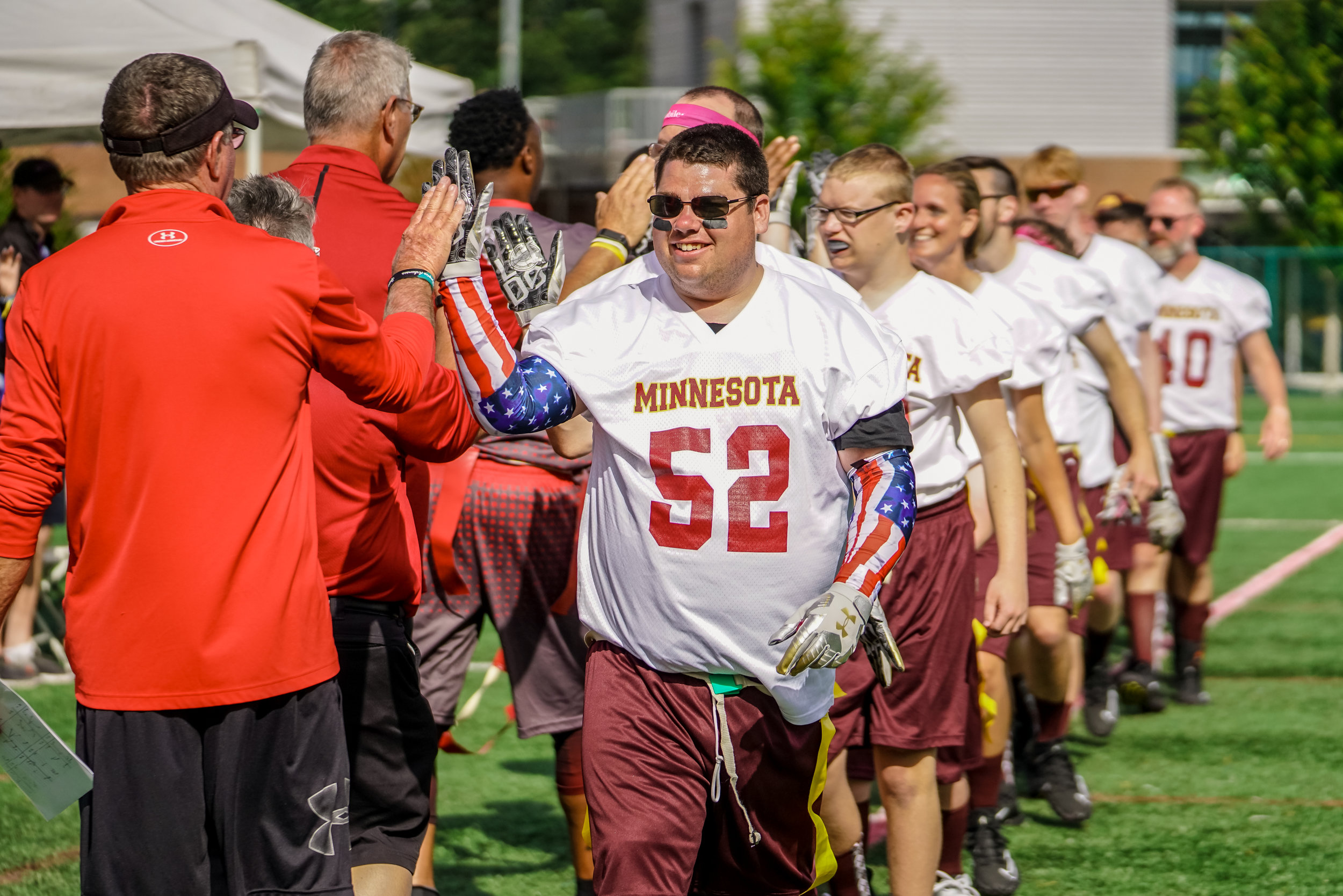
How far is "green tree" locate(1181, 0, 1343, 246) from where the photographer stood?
94.7ft

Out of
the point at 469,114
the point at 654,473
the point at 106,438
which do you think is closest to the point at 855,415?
the point at 654,473

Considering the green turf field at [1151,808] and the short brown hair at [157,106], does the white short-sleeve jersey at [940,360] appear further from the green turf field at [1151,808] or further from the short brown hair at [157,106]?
the short brown hair at [157,106]

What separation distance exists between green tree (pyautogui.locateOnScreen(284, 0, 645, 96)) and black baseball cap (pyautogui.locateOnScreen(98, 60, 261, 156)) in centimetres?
5374

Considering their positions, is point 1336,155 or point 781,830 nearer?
point 781,830

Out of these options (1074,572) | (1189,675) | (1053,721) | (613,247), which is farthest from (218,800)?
(1189,675)

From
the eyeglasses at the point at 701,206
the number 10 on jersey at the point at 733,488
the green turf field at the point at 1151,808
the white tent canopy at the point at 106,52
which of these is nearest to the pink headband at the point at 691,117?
the eyeglasses at the point at 701,206

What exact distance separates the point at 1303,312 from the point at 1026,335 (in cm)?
2577

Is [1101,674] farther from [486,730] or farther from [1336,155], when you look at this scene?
[1336,155]

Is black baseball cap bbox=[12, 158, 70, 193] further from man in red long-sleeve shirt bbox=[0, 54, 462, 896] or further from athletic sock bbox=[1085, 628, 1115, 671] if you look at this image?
athletic sock bbox=[1085, 628, 1115, 671]

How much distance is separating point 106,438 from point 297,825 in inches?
34.0

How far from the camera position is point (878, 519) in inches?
135

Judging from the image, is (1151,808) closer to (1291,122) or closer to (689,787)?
(689,787)

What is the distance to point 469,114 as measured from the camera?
5074 mm

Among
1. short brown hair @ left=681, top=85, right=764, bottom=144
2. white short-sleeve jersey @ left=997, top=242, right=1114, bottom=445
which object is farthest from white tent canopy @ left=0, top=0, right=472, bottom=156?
short brown hair @ left=681, top=85, right=764, bottom=144
